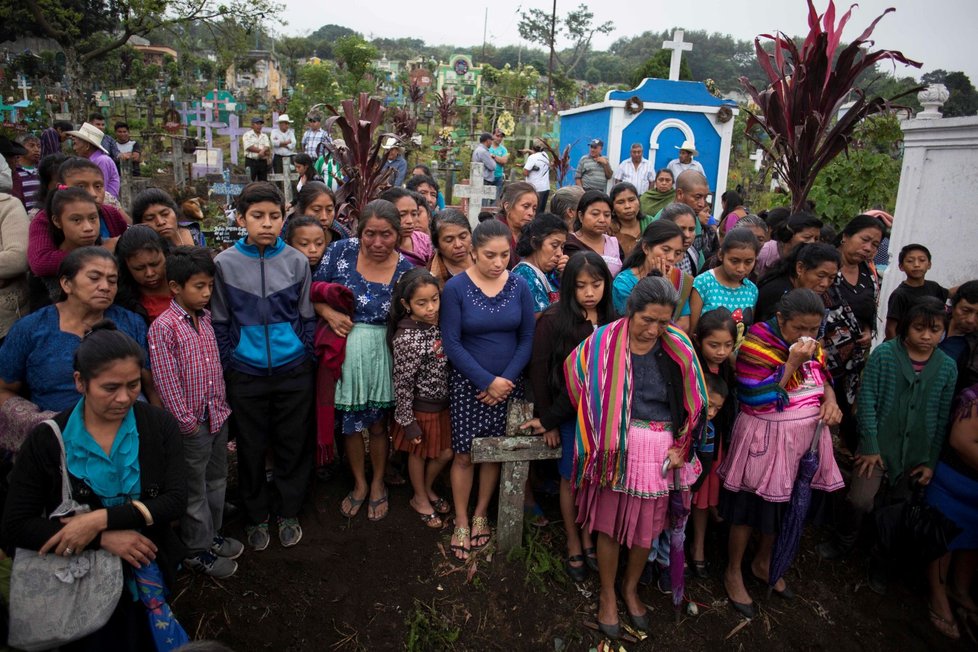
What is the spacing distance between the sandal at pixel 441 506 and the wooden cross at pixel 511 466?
41 centimetres

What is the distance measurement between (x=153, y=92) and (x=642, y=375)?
75.1 ft

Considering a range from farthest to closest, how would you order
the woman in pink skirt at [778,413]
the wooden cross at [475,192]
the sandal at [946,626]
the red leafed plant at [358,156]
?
the wooden cross at [475,192], the red leafed plant at [358,156], the sandal at [946,626], the woman in pink skirt at [778,413]

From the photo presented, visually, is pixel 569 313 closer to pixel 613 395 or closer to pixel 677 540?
pixel 613 395

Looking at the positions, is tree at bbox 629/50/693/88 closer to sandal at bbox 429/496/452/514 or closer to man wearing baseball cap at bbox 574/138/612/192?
man wearing baseball cap at bbox 574/138/612/192

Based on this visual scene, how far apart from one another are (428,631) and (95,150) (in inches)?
191

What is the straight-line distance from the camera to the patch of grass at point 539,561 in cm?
330

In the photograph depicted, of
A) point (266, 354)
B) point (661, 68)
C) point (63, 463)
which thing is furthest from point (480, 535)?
point (661, 68)

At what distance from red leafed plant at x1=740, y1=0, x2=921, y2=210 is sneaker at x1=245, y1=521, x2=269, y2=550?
4158mm

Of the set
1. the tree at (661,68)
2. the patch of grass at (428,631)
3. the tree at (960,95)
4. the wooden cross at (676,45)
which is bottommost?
the patch of grass at (428,631)

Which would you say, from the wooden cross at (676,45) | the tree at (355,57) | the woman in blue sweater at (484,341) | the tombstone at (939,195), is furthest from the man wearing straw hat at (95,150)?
the tree at (355,57)

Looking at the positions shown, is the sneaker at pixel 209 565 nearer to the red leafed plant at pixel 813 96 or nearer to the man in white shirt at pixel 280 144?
the red leafed plant at pixel 813 96

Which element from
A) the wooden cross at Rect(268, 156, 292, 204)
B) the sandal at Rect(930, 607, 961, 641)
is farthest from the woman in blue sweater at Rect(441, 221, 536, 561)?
the wooden cross at Rect(268, 156, 292, 204)

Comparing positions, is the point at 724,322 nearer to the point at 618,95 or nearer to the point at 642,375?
the point at 642,375

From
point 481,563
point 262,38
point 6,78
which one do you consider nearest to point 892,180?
point 481,563
